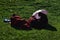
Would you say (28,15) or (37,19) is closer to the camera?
(37,19)

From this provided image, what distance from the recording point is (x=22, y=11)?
1459 cm

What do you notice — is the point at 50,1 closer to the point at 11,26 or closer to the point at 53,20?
the point at 53,20

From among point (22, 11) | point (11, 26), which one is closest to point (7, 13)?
point (22, 11)

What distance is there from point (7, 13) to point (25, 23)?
7.99 ft

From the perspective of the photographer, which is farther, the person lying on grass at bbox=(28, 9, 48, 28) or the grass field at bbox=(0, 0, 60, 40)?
the person lying on grass at bbox=(28, 9, 48, 28)

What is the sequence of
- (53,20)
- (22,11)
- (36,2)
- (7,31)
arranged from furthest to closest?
(36,2), (22,11), (53,20), (7,31)

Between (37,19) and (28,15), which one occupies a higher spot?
(37,19)

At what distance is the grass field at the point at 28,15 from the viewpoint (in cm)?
1145

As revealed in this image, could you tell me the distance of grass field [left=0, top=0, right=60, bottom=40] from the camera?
37.6ft

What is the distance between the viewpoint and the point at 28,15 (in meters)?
13.8

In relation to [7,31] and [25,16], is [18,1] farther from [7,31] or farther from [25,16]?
[7,31]

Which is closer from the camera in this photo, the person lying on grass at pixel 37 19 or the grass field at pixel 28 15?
the grass field at pixel 28 15

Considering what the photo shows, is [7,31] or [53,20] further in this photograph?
[53,20]

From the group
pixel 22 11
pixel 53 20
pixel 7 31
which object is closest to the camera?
pixel 7 31
